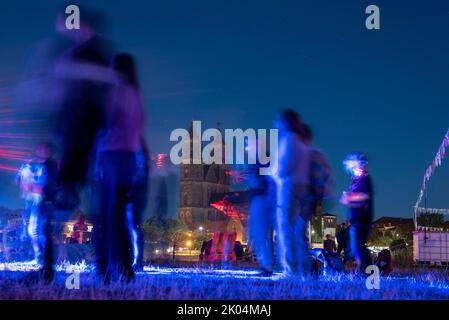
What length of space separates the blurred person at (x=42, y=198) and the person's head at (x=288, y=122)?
307 cm

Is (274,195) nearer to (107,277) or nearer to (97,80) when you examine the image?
(97,80)

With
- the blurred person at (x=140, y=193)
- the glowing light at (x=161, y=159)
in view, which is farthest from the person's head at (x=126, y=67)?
the glowing light at (x=161, y=159)

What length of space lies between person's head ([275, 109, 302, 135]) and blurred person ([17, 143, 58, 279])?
121 inches

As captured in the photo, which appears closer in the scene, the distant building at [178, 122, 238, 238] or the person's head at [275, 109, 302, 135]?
the person's head at [275, 109, 302, 135]

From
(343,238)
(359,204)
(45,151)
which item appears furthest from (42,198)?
(343,238)

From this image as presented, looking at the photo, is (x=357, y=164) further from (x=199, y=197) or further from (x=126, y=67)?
(x=199, y=197)

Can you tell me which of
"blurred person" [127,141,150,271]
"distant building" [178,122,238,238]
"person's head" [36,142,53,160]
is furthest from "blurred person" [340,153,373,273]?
"distant building" [178,122,238,238]

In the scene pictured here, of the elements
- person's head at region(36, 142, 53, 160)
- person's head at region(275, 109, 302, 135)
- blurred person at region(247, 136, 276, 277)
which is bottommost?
blurred person at region(247, 136, 276, 277)

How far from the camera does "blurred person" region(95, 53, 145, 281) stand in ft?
20.5

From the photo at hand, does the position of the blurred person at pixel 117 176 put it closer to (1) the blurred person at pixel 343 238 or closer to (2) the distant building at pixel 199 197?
(1) the blurred person at pixel 343 238

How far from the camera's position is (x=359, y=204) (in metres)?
9.20

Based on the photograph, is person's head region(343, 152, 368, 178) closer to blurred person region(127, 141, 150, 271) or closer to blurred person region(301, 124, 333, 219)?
blurred person region(301, 124, 333, 219)

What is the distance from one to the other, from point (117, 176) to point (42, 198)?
4.02ft
